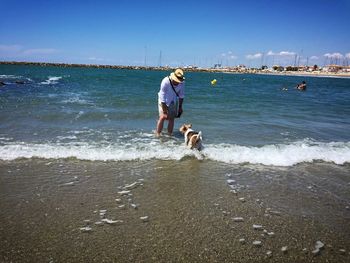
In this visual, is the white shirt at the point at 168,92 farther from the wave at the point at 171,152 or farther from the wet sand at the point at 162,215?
the wet sand at the point at 162,215

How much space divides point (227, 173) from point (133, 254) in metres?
2.99

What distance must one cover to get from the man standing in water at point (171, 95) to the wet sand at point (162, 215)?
2793 mm

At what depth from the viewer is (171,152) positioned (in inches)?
270

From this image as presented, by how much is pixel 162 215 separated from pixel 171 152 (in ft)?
9.55

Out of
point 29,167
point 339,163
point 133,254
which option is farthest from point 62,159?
point 339,163

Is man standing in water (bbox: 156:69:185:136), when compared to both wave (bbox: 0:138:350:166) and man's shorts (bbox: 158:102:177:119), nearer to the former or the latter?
man's shorts (bbox: 158:102:177:119)

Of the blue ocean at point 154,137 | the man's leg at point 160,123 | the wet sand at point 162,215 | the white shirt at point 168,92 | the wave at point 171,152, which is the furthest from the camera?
the man's leg at point 160,123

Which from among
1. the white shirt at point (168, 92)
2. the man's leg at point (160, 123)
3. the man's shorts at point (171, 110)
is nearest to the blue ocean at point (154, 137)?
the man's leg at point (160, 123)

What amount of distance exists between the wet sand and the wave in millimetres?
530

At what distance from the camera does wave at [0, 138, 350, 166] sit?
638 centimetres

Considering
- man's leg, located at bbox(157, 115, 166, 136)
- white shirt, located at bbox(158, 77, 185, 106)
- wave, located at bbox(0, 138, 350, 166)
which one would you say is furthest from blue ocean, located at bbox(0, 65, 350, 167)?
white shirt, located at bbox(158, 77, 185, 106)

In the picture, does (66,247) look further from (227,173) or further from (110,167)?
(227,173)

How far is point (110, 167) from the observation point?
581cm

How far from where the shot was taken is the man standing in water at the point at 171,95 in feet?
26.2
